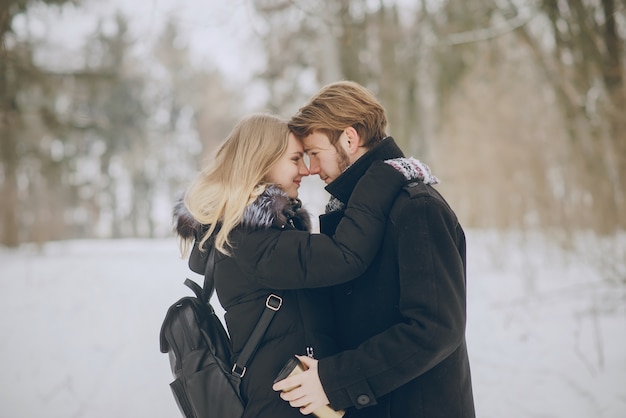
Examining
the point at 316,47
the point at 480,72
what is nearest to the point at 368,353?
the point at 316,47

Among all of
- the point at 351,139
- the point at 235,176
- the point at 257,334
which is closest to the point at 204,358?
the point at 257,334

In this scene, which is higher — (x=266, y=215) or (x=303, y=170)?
(x=303, y=170)

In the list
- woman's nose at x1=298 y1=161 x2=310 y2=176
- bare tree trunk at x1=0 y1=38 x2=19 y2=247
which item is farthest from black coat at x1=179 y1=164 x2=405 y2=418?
bare tree trunk at x1=0 y1=38 x2=19 y2=247

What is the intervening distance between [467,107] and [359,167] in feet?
33.0

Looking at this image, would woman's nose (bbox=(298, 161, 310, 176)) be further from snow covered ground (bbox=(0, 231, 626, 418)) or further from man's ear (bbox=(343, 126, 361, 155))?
snow covered ground (bbox=(0, 231, 626, 418))

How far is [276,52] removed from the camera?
9141 mm

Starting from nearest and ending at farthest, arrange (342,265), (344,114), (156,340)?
(342,265) → (344,114) → (156,340)

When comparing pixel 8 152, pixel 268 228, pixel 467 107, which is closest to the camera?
pixel 268 228

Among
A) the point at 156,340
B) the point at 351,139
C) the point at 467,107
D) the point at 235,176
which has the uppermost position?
the point at 467,107

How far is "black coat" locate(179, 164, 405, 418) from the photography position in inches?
72.5

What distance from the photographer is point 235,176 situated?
6.86 feet

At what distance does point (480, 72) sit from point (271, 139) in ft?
32.9

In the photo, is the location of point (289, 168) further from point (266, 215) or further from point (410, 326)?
point (410, 326)

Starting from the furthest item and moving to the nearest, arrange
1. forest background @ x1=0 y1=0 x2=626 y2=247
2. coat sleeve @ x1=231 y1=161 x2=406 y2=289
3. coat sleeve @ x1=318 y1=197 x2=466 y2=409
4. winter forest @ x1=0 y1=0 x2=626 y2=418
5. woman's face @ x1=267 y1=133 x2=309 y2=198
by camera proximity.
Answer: forest background @ x1=0 y1=0 x2=626 y2=247 → winter forest @ x1=0 y1=0 x2=626 y2=418 → woman's face @ x1=267 y1=133 x2=309 y2=198 → coat sleeve @ x1=231 y1=161 x2=406 y2=289 → coat sleeve @ x1=318 y1=197 x2=466 y2=409
